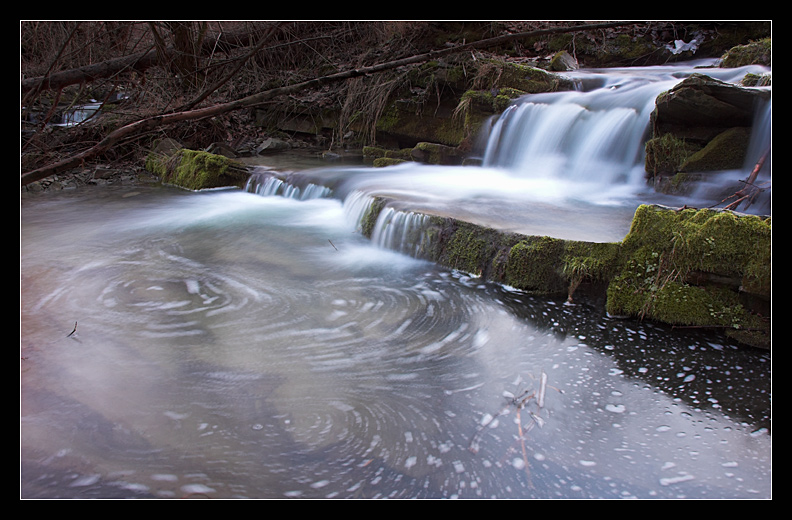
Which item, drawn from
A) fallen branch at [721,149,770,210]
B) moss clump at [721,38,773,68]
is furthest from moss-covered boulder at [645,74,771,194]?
moss clump at [721,38,773,68]

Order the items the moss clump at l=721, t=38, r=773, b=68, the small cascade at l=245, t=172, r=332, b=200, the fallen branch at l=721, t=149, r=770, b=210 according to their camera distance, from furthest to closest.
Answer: the small cascade at l=245, t=172, r=332, b=200 → the moss clump at l=721, t=38, r=773, b=68 → the fallen branch at l=721, t=149, r=770, b=210

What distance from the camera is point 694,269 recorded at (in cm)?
245

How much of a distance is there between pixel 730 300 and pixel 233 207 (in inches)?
162

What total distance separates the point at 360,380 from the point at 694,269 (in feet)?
5.39

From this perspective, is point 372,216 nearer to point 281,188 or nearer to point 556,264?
point 556,264

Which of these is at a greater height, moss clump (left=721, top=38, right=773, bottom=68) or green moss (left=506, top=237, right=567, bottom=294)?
moss clump (left=721, top=38, right=773, bottom=68)

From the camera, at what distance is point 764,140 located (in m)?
3.56

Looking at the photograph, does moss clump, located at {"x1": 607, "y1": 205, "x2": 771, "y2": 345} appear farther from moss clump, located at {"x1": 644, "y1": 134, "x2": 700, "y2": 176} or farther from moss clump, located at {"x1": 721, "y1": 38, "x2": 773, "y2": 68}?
moss clump, located at {"x1": 721, "y1": 38, "x2": 773, "y2": 68}

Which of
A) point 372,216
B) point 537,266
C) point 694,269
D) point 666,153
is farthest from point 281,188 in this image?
point 694,269

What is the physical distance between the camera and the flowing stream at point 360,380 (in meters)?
1.53

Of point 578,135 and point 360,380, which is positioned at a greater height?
point 578,135

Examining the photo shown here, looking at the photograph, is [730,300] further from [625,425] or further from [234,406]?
[234,406]

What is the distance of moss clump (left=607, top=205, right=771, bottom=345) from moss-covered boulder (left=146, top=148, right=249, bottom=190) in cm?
444

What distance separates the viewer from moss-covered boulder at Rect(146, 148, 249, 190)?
5.84 m
